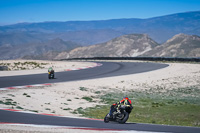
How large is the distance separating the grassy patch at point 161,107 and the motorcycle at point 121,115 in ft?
6.21

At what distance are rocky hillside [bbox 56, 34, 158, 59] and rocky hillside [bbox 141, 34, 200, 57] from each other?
68.9ft

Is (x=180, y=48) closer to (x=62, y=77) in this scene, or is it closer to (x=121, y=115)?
(x=62, y=77)

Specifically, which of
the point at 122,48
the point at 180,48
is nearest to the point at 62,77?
the point at 180,48

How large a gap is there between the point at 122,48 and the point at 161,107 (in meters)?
144

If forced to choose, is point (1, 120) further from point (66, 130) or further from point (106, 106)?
point (106, 106)

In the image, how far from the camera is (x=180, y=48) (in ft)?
372

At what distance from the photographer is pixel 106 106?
52.3 feet

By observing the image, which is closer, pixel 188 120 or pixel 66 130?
pixel 66 130

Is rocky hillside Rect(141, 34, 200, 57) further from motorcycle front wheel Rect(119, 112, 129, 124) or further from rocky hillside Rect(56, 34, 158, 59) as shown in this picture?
motorcycle front wheel Rect(119, 112, 129, 124)

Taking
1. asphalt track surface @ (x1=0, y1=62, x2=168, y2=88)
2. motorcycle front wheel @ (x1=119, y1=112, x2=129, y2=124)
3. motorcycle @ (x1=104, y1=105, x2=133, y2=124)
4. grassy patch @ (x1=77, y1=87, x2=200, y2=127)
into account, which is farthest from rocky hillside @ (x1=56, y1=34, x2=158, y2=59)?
motorcycle front wheel @ (x1=119, y1=112, x2=129, y2=124)

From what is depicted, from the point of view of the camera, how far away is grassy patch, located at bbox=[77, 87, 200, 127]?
13.2 meters

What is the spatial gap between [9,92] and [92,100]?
15.8 feet

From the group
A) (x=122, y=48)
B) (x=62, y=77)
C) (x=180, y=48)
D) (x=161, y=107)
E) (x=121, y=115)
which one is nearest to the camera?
(x=121, y=115)

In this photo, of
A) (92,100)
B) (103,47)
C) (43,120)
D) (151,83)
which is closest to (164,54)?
(103,47)
